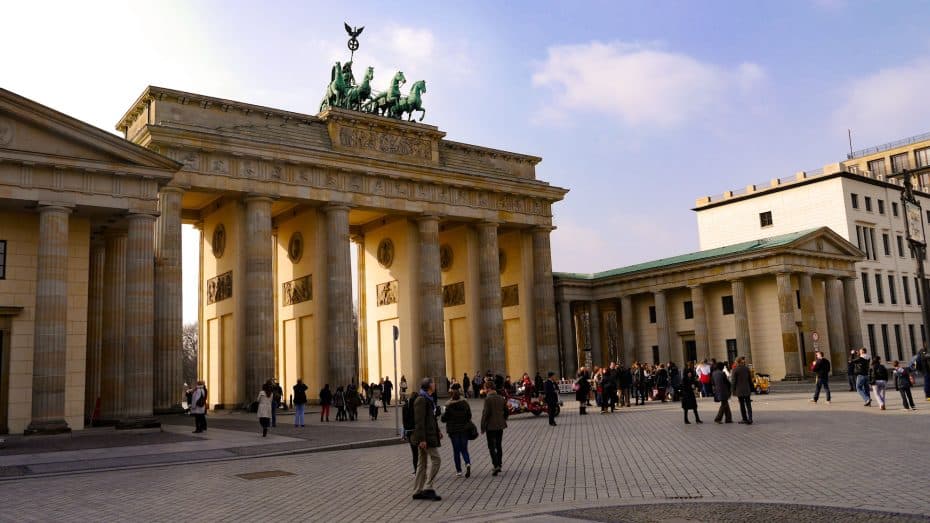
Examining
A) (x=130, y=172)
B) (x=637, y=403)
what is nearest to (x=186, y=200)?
(x=130, y=172)

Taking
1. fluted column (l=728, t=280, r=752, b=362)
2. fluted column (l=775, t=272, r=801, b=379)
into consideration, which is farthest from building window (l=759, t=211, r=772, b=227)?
fluted column (l=775, t=272, r=801, b=379)

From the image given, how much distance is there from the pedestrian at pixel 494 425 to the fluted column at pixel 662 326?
4110cm

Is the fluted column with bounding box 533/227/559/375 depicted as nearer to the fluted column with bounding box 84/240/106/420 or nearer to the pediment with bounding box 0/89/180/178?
the fluted column with bounding box 84/240/106/420

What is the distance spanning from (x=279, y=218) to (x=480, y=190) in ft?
42.4

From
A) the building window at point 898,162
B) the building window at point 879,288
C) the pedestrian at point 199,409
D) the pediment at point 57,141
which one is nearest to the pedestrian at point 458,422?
the pedestrian at point 199,409

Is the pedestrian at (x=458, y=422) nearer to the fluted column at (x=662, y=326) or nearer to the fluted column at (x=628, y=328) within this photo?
the fluted column at (x=662, y=326)

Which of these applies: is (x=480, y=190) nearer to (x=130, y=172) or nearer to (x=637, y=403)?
(x=637, y=403)

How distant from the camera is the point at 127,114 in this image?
4059cm

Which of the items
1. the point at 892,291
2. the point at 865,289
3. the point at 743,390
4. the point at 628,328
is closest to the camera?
the point at 743,390

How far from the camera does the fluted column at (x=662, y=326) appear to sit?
176 feet

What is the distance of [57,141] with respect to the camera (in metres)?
→ 24.1

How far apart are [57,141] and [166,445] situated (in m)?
10.9

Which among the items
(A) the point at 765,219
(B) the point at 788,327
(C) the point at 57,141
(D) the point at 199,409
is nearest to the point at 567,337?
(B) the point at 788,327

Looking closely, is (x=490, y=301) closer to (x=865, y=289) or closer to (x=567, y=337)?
(x=567, y=337)
